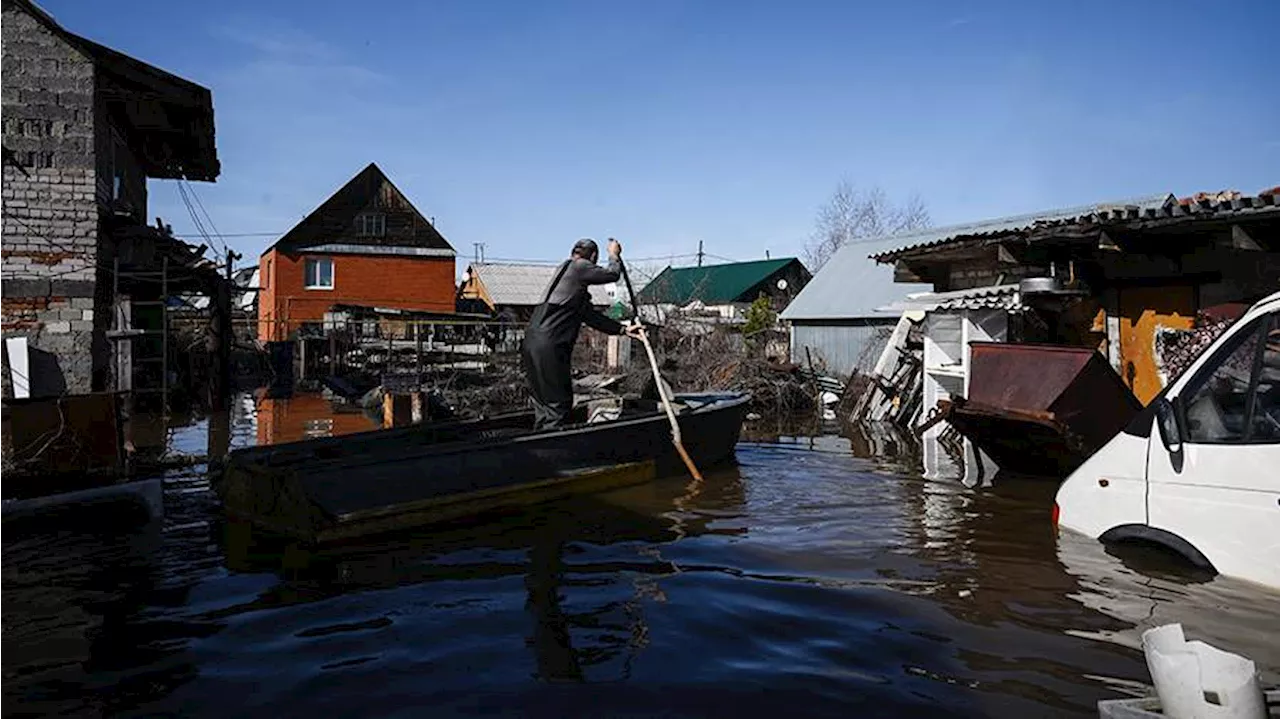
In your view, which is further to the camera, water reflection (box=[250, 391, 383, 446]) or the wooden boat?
water reflection (box=[250, 391, 383, 446])

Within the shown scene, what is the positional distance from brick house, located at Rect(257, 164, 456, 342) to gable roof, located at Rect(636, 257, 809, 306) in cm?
1028

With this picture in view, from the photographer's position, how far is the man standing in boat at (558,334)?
360 inches

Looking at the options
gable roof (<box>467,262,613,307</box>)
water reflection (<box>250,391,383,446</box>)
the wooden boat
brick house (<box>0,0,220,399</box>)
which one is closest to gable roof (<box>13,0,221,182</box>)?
brick house (<box>0,0,220,399</box>)

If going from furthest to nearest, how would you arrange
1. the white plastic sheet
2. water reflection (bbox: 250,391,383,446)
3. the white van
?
water reflection (bbox: 250,391,383,446), the white van, the white plastic sheet

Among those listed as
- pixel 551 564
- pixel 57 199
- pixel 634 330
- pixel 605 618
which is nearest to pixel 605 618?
pixel 605 618

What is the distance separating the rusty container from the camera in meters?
8.55

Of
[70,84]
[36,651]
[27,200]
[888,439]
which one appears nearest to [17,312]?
[27,200]

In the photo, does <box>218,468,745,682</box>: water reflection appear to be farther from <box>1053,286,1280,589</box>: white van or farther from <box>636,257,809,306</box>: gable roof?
<box>636,257,809,306</box>: gable roof

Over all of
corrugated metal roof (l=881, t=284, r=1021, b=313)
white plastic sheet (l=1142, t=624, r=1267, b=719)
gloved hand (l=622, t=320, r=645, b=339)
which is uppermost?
corrugated metal roof (l=881, t=284, r=1021, b=313)

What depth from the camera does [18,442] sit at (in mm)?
8766

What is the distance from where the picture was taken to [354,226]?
35000mm

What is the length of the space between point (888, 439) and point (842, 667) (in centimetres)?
1101

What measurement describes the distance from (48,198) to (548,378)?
10721 millimetres

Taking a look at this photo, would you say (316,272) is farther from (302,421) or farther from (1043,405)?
(1043,405)
